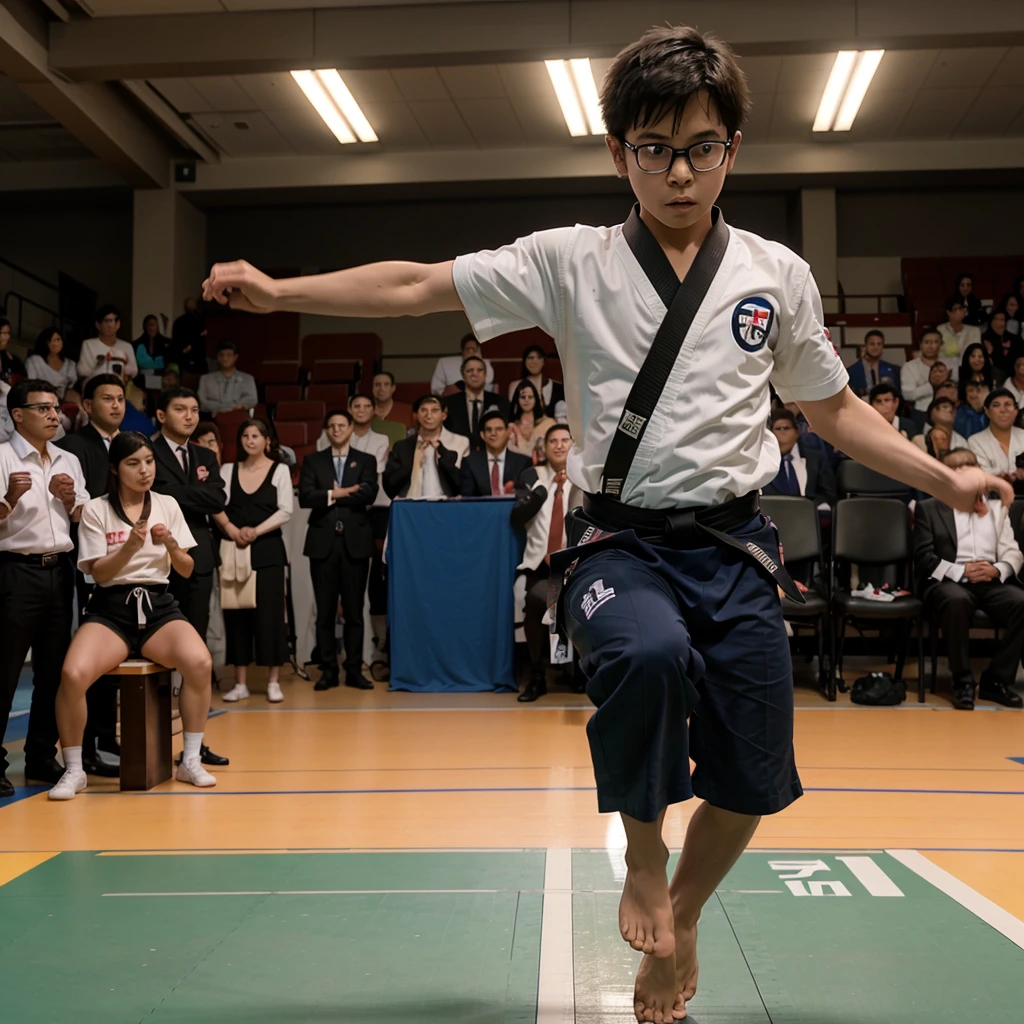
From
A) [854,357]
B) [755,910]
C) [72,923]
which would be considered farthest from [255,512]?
[854,357]

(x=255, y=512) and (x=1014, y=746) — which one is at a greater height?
(x=255, y=512)

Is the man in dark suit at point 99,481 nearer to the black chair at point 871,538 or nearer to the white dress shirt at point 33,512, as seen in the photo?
the white dress shirt at point 33,512

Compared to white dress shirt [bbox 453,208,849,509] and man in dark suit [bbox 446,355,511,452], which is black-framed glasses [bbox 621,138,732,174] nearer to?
white dress shirt [bbox 453,208,849,509]

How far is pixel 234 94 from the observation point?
1259 cm

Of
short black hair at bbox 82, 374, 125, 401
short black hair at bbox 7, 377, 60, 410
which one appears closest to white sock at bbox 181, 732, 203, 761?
short black hair at bbox 7, 377, 60, 410

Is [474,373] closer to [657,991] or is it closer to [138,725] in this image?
[138,725]

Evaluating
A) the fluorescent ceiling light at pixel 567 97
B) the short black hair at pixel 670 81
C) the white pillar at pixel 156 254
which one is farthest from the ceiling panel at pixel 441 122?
the short black hair at pixel 670 81

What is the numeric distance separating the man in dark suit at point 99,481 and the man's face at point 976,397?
767 centimetres

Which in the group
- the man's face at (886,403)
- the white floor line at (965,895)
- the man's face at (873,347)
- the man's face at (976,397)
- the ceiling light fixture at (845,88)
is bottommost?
the white floor line at (965,895)

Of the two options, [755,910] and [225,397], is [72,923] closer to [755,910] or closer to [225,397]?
[755,910]

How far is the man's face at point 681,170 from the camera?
1.97 meters

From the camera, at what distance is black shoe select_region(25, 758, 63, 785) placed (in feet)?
16.0

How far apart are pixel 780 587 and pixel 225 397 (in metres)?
11.1

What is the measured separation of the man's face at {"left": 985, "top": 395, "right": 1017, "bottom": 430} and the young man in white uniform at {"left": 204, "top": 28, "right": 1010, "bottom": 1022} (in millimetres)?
6727
